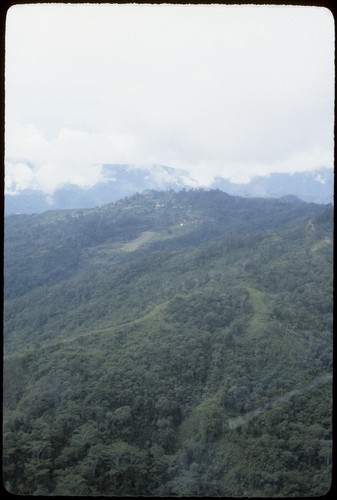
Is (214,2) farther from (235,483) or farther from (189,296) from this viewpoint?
(189,296)

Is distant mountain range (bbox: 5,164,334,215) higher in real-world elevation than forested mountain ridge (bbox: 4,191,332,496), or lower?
higher

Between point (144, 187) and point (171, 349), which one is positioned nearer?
point (171, 349)

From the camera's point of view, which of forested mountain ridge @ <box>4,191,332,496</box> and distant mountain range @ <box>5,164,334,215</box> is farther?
distant mountain range @ <box>5,164,334,215</box>

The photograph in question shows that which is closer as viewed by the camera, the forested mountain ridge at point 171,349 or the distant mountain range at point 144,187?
the forested mountain ridge at point 171,349

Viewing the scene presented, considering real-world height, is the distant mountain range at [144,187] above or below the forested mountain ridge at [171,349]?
above
